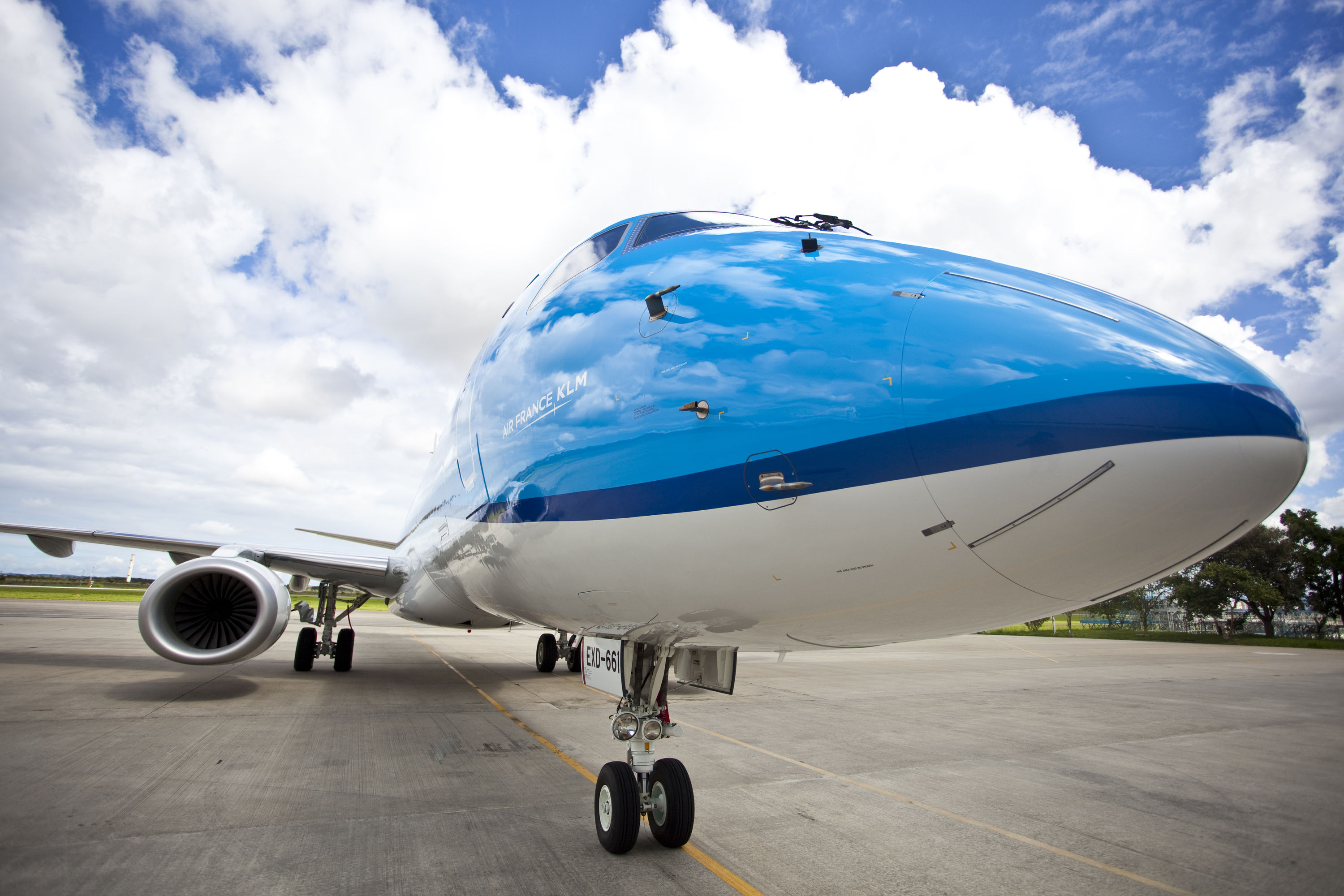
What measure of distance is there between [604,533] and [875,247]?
1.61 metres

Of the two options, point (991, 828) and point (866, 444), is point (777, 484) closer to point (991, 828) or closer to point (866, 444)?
point (866, 444)

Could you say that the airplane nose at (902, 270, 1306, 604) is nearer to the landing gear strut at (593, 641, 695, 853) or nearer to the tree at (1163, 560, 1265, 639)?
the landing gear strut at (593, 641, 695, 853)

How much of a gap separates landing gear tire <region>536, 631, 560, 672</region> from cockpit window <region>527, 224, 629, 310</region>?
11.1 meters

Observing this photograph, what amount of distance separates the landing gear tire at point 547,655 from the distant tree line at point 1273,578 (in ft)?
105

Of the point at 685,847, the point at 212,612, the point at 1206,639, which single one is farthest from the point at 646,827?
the point at 1206,639

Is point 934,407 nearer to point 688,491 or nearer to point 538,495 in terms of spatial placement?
point 688,491

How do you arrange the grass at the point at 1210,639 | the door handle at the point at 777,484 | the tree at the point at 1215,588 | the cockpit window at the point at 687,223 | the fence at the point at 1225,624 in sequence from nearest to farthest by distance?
the door handle at the point at 777,484 → the cockpit window at the point at 687,223 → the grass at the point at 1210,639 → the tree at the point at 1215,588 → the fence at the point at 1225,624

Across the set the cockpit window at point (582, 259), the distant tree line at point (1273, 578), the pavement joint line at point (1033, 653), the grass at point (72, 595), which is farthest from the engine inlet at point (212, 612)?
the grass at point (72, 595)

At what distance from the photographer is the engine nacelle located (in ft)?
26.5

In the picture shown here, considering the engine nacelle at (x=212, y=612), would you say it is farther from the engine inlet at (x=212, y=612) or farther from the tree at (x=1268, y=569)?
the tree at (x=1268, y=569)

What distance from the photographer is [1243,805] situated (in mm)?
5738

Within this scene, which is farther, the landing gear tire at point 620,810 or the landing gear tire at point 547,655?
the landing gear tire at point 547,655

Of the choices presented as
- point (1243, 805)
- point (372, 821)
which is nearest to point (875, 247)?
point (372, 821)

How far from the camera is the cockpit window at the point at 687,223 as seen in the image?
3.45 meters
